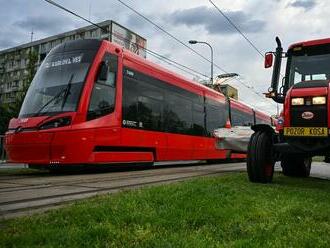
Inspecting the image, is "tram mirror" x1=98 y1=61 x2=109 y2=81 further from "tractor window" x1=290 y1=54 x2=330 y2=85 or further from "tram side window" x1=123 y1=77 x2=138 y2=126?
"tractor window" x1=290 y1=54 x2=330 y2=85

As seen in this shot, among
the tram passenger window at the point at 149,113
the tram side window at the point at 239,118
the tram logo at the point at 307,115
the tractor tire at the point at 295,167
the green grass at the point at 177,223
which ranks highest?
the tram side window at the point at 239,118

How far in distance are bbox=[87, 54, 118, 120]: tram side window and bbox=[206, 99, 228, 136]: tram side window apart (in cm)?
788

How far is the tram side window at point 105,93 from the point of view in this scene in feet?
42.4

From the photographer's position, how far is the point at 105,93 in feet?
44.1

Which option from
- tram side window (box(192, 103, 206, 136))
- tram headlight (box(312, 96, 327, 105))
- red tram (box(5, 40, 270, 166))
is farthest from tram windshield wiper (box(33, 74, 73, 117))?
tram side window (box(192, 103, 206, 136))

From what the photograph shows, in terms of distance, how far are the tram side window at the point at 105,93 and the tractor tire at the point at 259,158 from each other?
15.6 ft

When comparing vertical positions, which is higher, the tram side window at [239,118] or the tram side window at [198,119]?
the tram side window at [239,118]

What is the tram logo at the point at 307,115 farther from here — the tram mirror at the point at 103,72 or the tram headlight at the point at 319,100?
the tram mirror at the point at 103,72

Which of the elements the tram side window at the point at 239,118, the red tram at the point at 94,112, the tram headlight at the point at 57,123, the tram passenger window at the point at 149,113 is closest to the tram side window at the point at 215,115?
the tram side window at the point at 239,118

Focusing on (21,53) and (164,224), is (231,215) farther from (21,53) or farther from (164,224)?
(21,53)

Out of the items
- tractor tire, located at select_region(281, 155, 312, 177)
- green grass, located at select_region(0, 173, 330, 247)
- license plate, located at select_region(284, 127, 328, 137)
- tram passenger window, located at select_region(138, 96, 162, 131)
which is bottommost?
green grass, located at select_region(0, 173, 330, 247)

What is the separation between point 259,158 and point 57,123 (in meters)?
5.37

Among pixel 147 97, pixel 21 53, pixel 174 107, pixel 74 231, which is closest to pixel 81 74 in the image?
pixel 147 97

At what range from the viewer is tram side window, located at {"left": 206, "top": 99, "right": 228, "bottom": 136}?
21.3 metres
